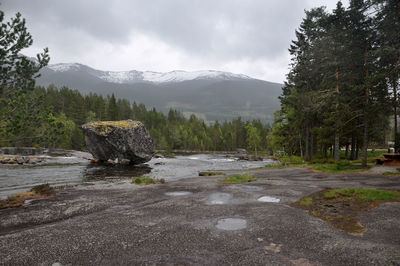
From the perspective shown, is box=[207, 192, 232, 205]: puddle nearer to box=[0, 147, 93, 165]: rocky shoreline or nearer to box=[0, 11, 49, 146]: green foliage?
box=[0, 11, 49, 146]: green foliage

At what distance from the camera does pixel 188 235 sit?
773cm

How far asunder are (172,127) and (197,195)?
121 m

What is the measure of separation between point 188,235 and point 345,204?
833cm

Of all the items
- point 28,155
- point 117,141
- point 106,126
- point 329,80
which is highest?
point 329,80

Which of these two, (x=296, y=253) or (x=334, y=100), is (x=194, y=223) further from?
(x=334, y=100)

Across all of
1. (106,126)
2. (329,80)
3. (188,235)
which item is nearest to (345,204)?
(188,235)

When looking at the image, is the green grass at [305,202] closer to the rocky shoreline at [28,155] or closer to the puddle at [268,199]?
the puddle at [268,199]

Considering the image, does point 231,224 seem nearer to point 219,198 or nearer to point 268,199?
point 219,198

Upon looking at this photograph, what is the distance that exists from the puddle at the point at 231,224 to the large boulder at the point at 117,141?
114 ft

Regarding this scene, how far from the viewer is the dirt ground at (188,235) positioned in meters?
6.10

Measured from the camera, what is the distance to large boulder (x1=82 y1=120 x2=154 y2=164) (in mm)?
40350

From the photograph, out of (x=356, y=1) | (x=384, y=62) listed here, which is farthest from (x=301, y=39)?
(x=384, y=62)

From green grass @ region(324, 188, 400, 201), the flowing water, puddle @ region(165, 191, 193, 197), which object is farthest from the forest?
green grass @ region(324, 188, 400, 201)

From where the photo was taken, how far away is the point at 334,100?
91.2 ft
